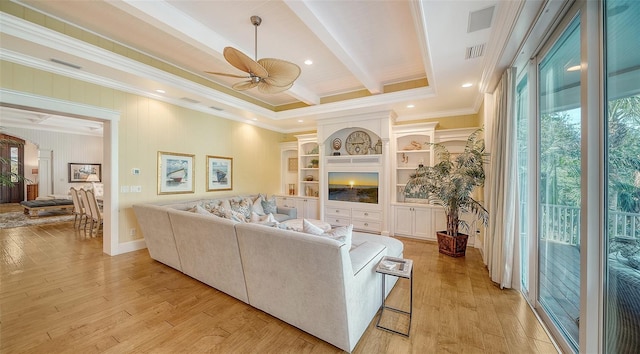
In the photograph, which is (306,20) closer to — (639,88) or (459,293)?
(639,88)

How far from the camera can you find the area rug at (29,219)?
5.88m

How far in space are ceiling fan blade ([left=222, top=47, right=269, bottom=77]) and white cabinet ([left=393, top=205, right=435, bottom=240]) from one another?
395 centimetres

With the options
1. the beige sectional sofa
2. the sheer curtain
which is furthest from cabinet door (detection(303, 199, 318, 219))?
the sheer curtain

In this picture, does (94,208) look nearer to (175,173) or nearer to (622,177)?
(175,173)

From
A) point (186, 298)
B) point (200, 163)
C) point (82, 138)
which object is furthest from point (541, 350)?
point (82, 138)

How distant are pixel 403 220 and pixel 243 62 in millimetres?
4340

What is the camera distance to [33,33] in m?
2.62

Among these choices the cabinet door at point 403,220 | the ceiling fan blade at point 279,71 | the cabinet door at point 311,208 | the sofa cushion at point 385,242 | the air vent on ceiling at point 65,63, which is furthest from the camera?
the cabinet door at point 311,208

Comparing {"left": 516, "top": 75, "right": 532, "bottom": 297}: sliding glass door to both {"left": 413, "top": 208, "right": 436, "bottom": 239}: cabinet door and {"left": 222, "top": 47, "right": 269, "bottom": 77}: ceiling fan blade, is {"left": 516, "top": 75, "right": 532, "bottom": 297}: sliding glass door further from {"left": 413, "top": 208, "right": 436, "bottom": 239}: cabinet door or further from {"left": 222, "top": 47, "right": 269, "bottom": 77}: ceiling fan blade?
{"left": 222, "top": 47, "right": 269, "bottom": 77}: ceiling fan blade

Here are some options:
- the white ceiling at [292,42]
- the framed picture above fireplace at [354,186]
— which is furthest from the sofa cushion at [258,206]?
the white ceiling at [292,42]

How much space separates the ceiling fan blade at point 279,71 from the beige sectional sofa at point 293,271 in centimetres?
178

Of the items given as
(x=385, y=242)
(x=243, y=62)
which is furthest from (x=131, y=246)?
(x=385, y=242)

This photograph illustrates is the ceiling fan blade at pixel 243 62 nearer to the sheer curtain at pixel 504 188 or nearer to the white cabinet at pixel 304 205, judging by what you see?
the sheer curtain at pixel 504 188

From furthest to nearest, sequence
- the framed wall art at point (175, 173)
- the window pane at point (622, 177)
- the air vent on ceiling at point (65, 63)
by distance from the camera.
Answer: the framed wall art at point (175, 173) → the air vent on ceiling at point (65, 63) → the window pane at point (622, 177)
